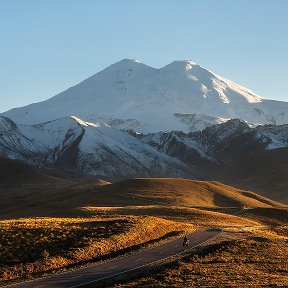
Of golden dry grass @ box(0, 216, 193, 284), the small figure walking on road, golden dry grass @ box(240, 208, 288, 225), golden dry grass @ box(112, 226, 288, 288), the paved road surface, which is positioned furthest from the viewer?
golden dry grass @ box(240, 208, 288, 225)

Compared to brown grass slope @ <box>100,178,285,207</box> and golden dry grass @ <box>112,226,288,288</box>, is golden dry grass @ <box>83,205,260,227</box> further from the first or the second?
golden dry grass @ <box>112,226,288,288</box>

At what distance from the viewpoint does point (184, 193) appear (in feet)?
547

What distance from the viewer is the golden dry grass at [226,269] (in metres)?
36.7

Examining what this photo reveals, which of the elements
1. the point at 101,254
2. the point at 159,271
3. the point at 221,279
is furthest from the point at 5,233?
the point at 221,279

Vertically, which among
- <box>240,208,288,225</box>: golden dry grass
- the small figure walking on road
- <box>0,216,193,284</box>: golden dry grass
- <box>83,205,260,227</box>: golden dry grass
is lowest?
<box>240,208,288,225</box>: golden dry grass

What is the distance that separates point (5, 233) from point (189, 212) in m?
55.5

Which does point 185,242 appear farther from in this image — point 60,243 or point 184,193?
point 184,193

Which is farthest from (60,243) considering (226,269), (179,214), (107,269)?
(179,214)

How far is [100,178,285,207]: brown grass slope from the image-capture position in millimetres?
153750

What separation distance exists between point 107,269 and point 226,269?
10632mm

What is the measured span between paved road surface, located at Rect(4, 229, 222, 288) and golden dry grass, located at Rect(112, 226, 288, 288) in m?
3.34

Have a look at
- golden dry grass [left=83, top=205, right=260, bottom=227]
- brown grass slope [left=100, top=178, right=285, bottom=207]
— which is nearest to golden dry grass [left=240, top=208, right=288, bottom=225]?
golden dry grass [left=83, top=205, right=260, bottom=227]

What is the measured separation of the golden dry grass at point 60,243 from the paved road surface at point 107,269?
2916mm

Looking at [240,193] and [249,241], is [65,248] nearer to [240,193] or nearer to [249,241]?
[249,241]
